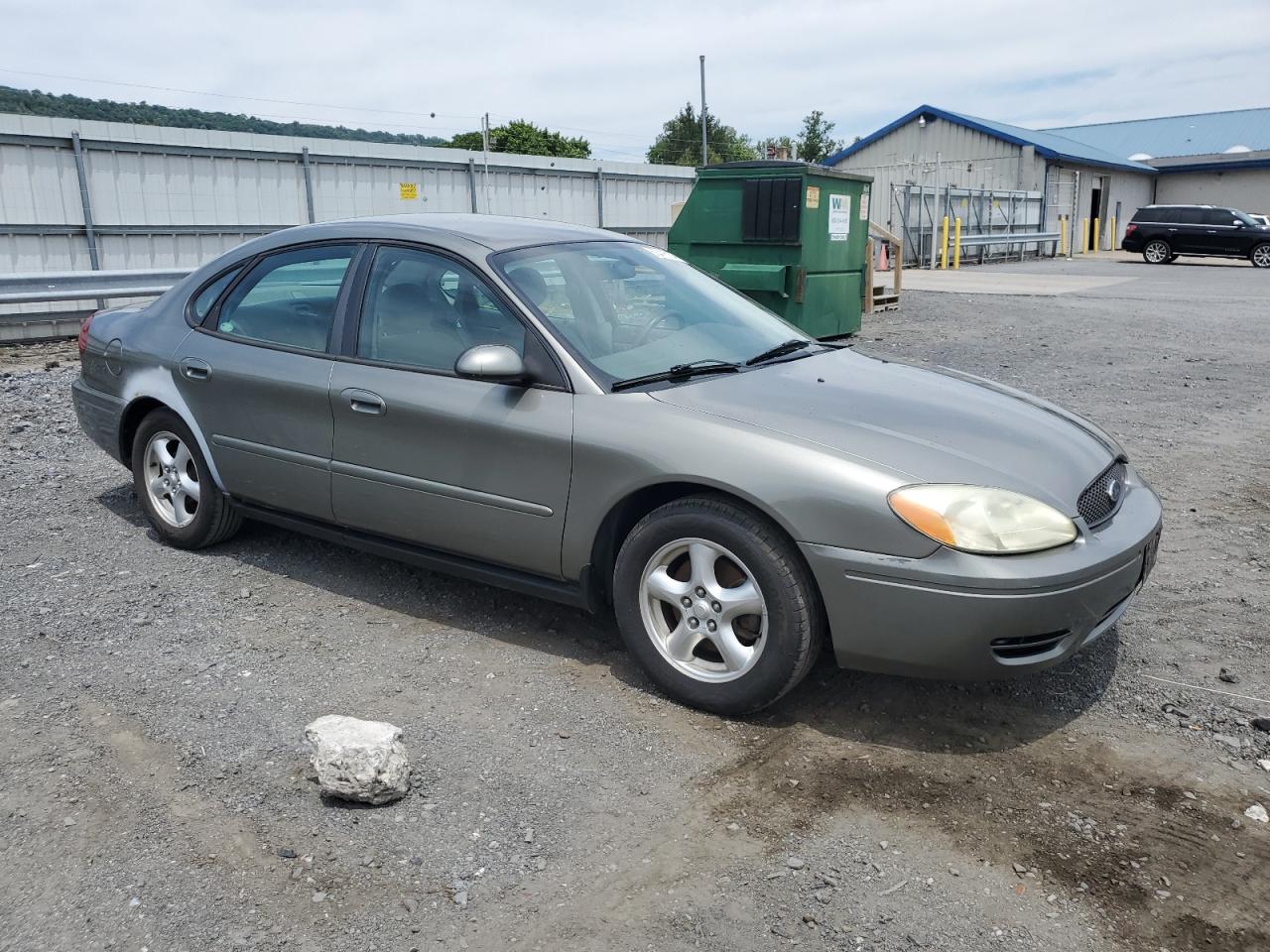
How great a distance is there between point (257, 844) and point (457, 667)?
1.16m

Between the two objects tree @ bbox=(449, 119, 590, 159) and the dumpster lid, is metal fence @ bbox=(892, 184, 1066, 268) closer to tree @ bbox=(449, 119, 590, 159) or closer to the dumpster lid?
the dumpster lid

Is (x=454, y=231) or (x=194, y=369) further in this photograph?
(x=194, y=369)

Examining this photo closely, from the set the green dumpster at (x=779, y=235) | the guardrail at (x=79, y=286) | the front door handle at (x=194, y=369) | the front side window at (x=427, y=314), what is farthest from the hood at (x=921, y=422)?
the guardrail at (x=79, y=286)

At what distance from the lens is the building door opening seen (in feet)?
143

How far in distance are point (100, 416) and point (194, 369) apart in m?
0.90

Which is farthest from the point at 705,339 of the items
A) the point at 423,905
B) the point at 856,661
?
the point at 423,905

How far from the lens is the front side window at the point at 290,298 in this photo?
441 cm

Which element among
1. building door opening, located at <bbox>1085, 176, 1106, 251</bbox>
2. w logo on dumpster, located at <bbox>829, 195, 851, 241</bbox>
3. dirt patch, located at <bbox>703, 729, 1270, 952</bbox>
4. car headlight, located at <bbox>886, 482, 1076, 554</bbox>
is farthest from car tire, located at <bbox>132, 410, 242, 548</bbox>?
building door opening, located at <bbox>1085, 176, 1106, 251</bbox>

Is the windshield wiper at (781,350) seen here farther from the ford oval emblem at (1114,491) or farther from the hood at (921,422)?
the ford oval emblem at (1114,491)

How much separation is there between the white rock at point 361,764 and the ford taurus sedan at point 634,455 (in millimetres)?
926

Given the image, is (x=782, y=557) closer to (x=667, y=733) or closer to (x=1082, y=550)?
(x=667, y=733)

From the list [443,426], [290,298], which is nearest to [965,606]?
[443,426]

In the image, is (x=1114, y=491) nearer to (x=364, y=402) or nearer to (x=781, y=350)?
(x=781, y=350)

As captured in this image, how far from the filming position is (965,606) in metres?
3.04
